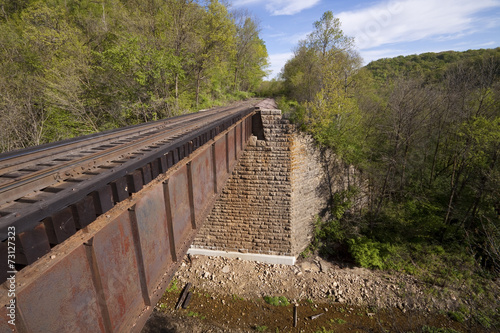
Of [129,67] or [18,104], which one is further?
[129,67]

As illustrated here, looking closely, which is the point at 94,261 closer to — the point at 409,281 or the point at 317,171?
the point at 317,171

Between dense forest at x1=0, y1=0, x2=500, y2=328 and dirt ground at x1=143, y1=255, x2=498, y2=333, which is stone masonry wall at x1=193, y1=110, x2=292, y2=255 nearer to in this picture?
dirt ground at x1=143, y1=255, x2=498, y2=333

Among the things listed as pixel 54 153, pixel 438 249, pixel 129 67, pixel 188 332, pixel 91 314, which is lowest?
pixel 188 332

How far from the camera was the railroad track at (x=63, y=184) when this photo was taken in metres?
1.21

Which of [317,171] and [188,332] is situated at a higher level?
[317,171]

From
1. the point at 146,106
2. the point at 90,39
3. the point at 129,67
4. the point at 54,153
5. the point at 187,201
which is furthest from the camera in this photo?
the point at 90,39

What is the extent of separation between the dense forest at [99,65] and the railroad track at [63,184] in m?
11.7

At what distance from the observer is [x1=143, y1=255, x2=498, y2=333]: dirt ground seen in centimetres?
825

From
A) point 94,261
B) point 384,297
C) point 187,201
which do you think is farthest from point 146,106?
point 384,297

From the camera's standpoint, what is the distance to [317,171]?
1120 cm

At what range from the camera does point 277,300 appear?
9.05 metres

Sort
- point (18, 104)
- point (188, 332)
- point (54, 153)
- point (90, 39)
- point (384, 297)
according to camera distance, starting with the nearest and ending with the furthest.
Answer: point (54, 153), point (188, 332), point (384, 297), point (18, 104), point (90, 39)

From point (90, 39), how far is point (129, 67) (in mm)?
6595

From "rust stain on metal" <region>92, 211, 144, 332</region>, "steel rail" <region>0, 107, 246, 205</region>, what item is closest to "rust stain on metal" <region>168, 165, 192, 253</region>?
"steel rail" <region>0, 107, 246, 205</region>
